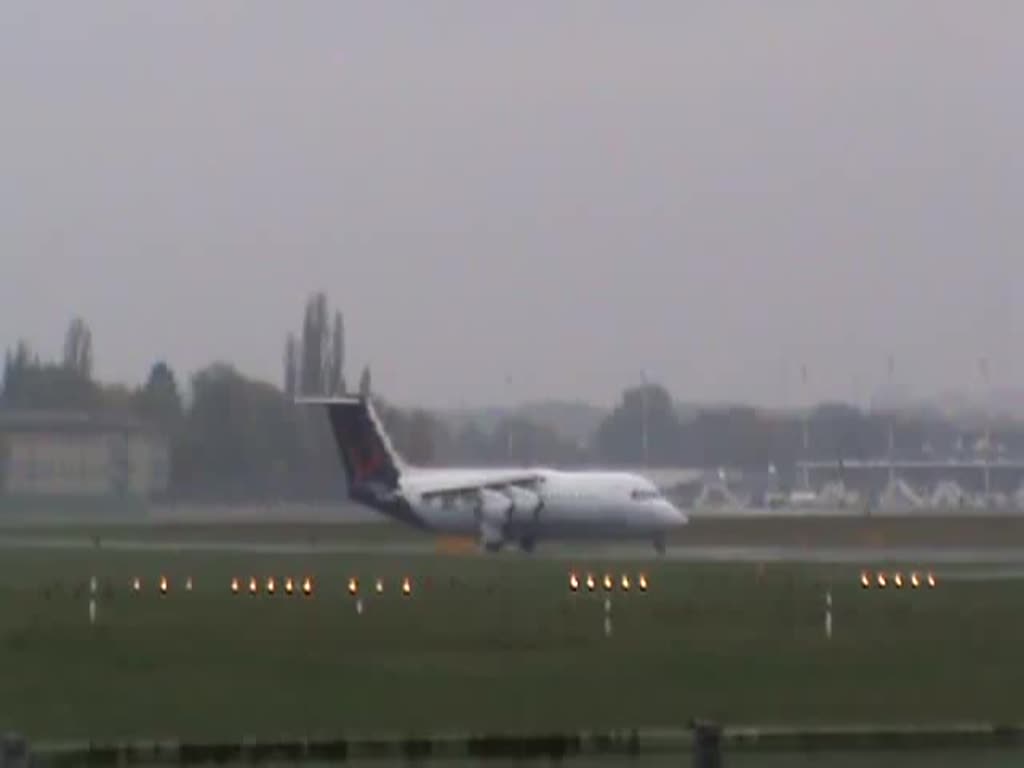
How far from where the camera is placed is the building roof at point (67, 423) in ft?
329

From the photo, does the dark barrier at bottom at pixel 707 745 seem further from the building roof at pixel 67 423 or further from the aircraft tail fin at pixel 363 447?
the building roof at pixel 67 423

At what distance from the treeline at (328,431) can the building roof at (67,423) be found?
10.0 ft

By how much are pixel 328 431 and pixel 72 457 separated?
17.2 m

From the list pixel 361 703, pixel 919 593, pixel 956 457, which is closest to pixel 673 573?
pixel 919 593

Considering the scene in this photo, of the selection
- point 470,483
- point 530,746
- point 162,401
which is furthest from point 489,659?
point 162,401

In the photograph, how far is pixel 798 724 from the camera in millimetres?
18109

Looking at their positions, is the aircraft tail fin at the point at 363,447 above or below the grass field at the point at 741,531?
above

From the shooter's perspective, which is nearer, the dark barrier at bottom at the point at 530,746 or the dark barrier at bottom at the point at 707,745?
the dark barrier at bottom at the point at 707,745

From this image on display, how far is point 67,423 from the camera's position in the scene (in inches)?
3981

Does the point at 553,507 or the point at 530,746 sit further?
the point at 553,507

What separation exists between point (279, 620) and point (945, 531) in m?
43.1

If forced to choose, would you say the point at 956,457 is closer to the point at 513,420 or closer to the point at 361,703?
the point at 513,420

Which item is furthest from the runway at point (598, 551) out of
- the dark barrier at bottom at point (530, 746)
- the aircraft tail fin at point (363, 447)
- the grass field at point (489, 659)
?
the dark barrier at bottom at point (530, 746)

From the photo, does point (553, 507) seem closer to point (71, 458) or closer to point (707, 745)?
point (71, 458)
